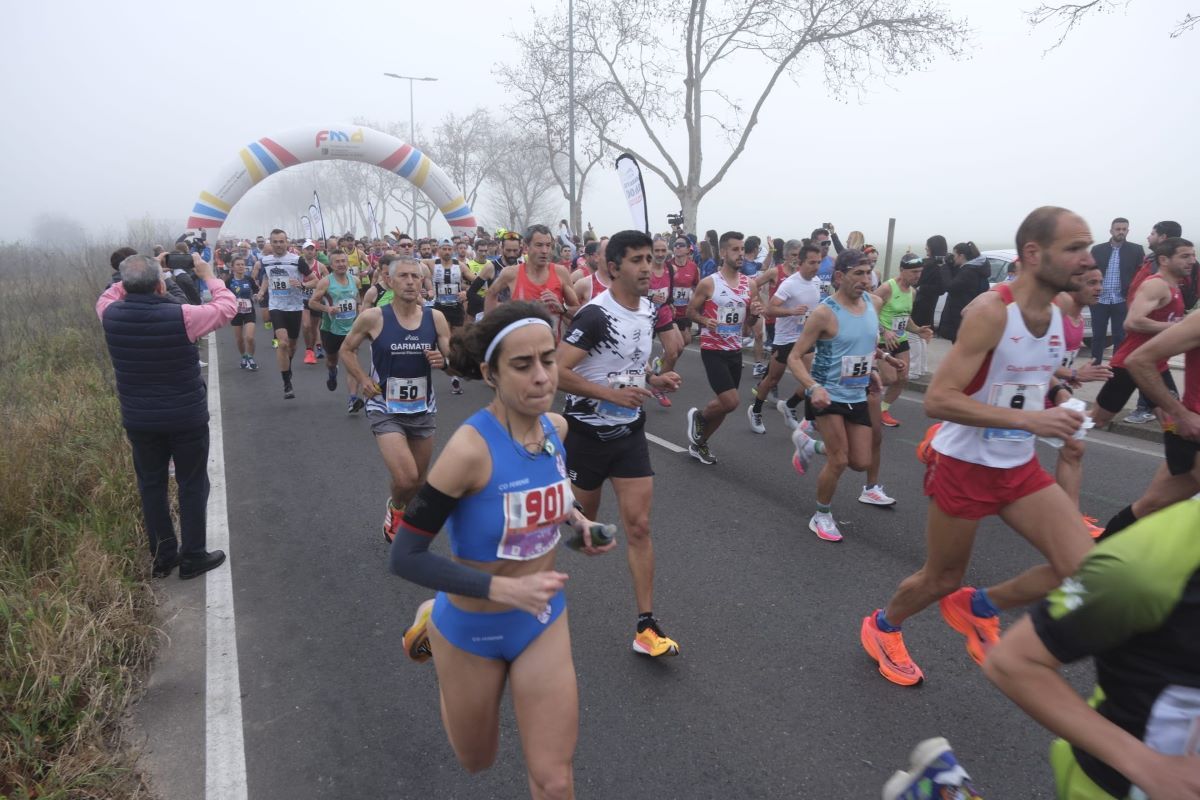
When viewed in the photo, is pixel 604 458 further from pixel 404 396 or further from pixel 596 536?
pixel 404 396

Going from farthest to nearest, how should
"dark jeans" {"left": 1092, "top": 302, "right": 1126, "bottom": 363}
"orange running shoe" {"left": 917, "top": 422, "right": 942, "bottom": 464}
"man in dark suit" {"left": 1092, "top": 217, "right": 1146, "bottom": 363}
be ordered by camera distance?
"dark jeans" {"left": 1092, "top": 302, "right": 1126, "bottom": 363} < "man in dark suit" {"left": 1092, "top": 217, "right": 1146, "bottom": 363} < "orange running shoe" {"left": 917, "top": 422, "right": 942, "bottom": 464}

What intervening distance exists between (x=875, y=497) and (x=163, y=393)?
5282 millimetres

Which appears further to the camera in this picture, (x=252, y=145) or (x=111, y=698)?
(x=252, y=145)

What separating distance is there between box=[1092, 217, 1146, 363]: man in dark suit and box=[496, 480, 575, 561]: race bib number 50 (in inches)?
433

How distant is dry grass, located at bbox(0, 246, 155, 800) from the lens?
Result: 2.86m

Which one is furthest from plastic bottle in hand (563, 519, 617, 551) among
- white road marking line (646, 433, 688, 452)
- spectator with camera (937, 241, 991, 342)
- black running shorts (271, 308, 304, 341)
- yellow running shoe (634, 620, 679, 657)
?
black running shorts (271, 308, 304, 341)

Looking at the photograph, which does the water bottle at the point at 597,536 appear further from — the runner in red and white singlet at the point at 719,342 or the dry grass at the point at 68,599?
the runner in red and white singlet at the point at 719,342

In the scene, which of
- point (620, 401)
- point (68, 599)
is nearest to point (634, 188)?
point (620, 401)

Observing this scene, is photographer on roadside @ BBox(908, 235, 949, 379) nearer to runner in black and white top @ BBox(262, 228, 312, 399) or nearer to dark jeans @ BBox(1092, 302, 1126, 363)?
dark jeans @ BBox(1092, 302, 1126, 363)

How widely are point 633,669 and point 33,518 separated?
14.0 feet

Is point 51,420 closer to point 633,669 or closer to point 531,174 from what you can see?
point 633,669

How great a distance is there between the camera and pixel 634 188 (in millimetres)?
6250

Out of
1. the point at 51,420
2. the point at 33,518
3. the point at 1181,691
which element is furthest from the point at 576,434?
the point at 51,420

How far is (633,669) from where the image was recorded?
12.0 ft
